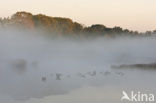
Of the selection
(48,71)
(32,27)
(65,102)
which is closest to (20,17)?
(32,27)

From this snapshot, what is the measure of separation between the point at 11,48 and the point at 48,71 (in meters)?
16.1

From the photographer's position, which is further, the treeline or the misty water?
the treeline

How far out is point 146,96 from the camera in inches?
823

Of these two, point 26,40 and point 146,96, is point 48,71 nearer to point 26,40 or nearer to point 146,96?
point 146,96

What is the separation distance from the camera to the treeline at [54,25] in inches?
2360

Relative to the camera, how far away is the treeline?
197 ft

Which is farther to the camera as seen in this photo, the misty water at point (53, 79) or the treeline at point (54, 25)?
the treeline at point (54, 25)

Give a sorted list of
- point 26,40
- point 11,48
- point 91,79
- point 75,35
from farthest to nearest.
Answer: point 75,35
point 26,40
point 11,48
point 91,79

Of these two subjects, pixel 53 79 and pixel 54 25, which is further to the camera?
pixel 54 25

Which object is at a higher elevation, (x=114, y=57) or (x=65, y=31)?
(x=65, y=31)

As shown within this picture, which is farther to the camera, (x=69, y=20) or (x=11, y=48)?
(x=69, y=20)

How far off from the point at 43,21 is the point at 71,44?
→ 212 inches

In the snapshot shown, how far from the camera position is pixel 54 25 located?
220 feet

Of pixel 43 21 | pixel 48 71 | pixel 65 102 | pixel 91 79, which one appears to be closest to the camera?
pixel 65 102
